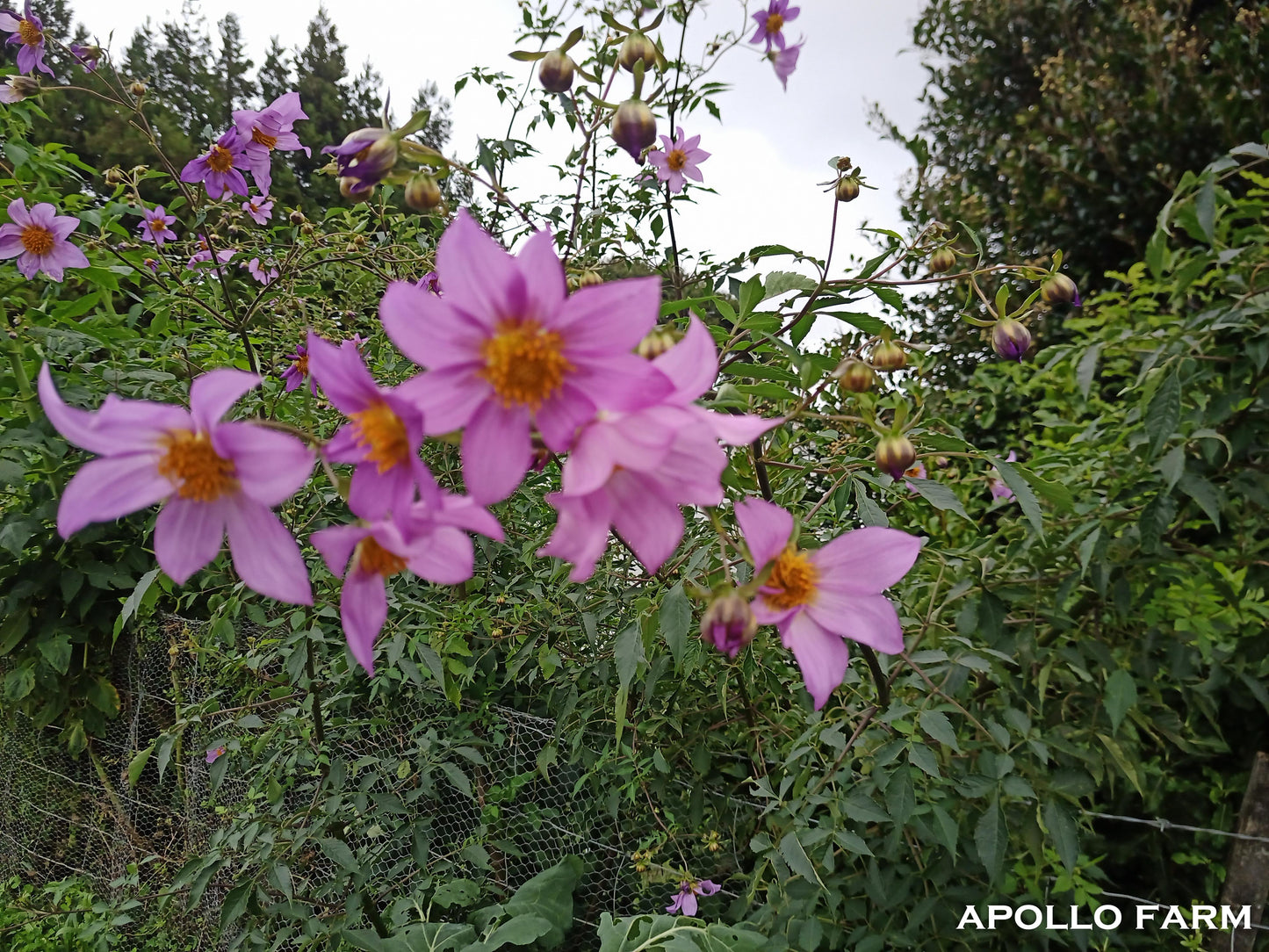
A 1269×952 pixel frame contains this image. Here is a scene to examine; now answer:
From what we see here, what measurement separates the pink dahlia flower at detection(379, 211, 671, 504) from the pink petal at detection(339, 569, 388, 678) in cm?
10

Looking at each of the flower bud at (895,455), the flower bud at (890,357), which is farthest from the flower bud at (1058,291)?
the flower bud at (895,455)

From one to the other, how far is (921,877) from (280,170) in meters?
12.4

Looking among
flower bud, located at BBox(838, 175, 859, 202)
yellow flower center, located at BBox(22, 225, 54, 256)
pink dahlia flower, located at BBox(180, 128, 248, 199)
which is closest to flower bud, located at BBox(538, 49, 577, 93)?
flower bud, located at BBox(838, 175, 859, 202)

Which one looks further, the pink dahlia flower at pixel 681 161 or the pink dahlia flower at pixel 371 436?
the pink dahlia flower at pixel 681 161

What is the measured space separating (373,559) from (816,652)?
26cm

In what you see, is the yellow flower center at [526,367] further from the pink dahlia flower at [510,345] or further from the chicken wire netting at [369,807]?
the chicken wire netting at [369,807]

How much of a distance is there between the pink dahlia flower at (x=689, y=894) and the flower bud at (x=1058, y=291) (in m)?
1.28

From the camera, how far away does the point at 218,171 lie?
1143 millimetres

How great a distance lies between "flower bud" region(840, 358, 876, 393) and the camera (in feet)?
1.71

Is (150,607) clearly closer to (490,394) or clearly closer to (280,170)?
(490,394)

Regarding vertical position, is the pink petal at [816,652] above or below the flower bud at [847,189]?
below

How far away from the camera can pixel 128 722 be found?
274cm

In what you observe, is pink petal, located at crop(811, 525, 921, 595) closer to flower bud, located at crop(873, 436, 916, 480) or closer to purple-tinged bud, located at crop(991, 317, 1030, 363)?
flower bud, located at crop(873, 436, 916, 480)

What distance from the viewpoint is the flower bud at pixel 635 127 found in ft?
1.49
